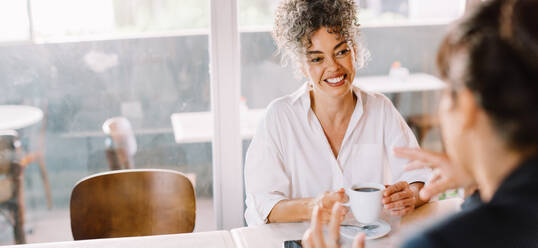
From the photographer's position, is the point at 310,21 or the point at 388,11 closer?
the point at 310,21

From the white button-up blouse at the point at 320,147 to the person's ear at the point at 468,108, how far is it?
119 centimetres

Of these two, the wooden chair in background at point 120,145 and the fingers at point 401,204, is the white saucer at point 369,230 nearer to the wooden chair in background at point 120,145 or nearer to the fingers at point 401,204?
the fingers at point 401,204

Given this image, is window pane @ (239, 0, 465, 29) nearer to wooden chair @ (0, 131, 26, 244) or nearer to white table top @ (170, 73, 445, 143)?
white table top @ (170, 73, 445, 143)

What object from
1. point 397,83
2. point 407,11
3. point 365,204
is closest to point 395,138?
point 365,204

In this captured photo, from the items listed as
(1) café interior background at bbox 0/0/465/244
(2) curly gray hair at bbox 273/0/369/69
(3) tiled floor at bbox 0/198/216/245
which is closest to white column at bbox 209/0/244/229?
(1) café interior background at bbox 0/0/465/244

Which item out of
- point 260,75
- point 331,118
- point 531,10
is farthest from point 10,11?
point 531,10

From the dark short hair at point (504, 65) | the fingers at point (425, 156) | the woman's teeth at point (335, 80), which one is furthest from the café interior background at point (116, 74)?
the dark short hair at point (504, 65)

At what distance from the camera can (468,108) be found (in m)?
0.58

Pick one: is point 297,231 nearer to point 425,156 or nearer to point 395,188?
point 395,188

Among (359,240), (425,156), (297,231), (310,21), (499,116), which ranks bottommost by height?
(297,231)

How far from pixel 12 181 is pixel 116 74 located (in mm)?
696

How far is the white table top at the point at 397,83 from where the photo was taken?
2.64 metres

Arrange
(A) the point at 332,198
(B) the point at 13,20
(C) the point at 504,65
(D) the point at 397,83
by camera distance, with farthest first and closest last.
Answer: (D) the point at 397,83 < (B) the point at 13,20 < (A) the point at 332,198 < (C) the point at 504,65

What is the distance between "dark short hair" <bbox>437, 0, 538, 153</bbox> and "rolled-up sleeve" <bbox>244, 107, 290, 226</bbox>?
3.63ft
